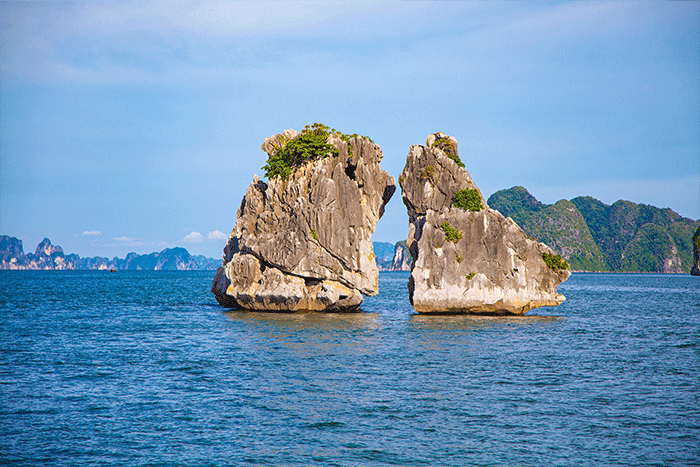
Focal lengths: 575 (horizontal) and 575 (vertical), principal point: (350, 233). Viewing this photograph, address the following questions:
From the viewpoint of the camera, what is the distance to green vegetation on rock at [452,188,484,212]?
4925 cm

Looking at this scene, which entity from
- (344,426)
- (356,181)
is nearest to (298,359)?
(344,426)

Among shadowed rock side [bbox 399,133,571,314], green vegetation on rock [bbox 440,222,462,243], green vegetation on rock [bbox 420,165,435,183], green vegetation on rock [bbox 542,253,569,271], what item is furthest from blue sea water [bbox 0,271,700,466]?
green vegetation on rock [bbox 420,165,435,183]

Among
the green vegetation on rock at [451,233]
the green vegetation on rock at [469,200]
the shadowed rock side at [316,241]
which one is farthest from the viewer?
the shadowed rock side at [316,241]

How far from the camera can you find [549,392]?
2483 cm

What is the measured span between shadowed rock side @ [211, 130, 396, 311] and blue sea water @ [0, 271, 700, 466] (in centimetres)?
767

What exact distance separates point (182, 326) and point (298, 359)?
60.1 feet

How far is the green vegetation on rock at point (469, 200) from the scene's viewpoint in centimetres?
4925

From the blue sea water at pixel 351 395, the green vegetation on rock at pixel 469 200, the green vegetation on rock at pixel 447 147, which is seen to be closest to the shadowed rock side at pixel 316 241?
the green vegetation on rock at pixel 447 147

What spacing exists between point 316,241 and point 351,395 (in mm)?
27994

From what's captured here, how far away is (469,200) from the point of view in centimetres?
4947

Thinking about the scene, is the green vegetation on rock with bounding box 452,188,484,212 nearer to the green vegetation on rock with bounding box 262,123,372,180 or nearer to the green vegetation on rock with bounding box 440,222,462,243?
the green vegetation on rock with bounding box 440,222,462,243

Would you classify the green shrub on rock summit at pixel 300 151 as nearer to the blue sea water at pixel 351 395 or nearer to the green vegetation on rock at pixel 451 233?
the green vegetation on rock at pixel 451 233

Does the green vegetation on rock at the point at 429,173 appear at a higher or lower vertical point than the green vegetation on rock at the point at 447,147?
lower

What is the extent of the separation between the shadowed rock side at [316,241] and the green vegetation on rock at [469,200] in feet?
28.0
